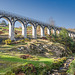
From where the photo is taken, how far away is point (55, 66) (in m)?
13.8

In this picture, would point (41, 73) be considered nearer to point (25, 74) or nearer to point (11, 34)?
point (25, 74)

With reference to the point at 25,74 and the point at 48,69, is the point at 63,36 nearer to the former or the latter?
the point at 48,69

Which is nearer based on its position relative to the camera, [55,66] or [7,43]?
[55,66]

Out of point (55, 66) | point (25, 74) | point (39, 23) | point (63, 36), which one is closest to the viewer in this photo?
point (25, 74)

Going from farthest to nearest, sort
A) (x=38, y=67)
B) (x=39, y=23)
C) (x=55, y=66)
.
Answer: (x=39, y=23) → (x=55, y=66) → (x=38, y=67)

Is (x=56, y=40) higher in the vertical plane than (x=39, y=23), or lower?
lower

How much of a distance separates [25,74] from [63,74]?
5646 millimetres

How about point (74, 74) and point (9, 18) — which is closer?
point (74, 74)

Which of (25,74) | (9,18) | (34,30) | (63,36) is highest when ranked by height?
(9,18)

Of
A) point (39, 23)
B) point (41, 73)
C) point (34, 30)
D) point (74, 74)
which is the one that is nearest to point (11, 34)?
point (34, 30)

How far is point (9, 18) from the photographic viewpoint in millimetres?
30438

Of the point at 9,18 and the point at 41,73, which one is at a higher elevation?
the point at 9,18

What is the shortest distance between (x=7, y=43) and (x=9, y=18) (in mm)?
10359

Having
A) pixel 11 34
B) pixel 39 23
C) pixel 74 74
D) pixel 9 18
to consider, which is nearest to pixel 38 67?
pixel 74 74
